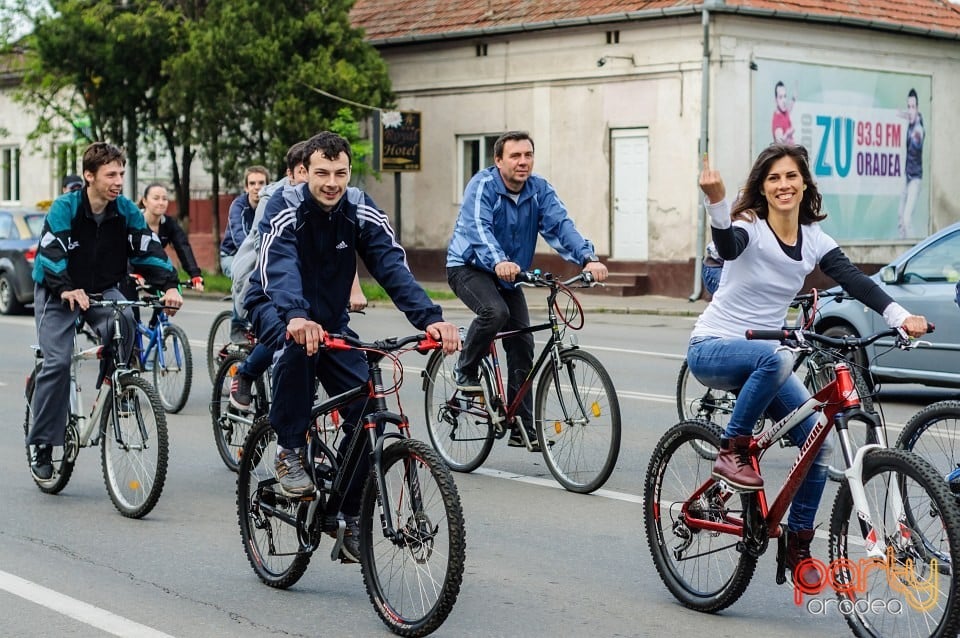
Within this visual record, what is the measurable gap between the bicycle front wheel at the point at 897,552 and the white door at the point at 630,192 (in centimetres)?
2205

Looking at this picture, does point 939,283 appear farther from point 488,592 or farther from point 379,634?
point 379,634

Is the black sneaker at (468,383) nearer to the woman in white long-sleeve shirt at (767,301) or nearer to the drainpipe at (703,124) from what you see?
the woman in white long-sleeve shirt at (767,301)

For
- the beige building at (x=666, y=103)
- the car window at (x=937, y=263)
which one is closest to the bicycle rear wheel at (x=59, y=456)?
the car window at (x=937, y=263)

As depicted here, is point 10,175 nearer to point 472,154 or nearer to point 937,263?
point 472,154

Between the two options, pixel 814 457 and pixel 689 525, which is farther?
pixel 689 525

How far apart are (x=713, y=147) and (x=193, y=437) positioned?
1676 cm

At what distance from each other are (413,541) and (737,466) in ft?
4.00

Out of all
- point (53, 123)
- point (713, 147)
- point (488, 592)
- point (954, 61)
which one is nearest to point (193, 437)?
point (488, 592)

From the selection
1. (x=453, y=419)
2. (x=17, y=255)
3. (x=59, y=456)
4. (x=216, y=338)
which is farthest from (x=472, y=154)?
(x=59, y=456)

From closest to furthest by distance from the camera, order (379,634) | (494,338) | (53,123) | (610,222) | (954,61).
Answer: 1. (379,634)
2. (494,338)
3. (610,222)
4. (954,61)
5. (53,123)

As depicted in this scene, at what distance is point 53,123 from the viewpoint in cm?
4156

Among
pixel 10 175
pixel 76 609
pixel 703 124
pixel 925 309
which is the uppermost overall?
pixel 10 175

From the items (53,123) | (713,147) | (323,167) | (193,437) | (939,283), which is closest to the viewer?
(323,167)

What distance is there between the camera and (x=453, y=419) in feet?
31.0
